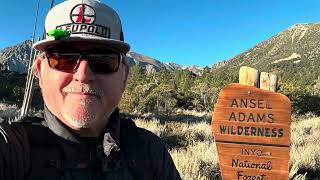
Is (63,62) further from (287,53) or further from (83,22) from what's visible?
(287,53)

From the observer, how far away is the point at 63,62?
6.81 ft

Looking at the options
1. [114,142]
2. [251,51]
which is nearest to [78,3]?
[114,142]

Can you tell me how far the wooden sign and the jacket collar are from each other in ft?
11.1

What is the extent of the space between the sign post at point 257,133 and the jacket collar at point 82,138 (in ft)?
11.2

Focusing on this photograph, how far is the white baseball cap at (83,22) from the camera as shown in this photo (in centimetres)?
201

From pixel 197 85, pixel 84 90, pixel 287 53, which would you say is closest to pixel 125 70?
pixel 84 90

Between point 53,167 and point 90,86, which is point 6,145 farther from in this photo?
point 90,86

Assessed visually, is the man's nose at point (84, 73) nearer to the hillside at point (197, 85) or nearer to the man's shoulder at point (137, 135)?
the man's shoulder at point (137, 135)

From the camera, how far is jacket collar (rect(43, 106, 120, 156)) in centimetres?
199

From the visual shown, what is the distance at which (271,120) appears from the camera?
536 cm

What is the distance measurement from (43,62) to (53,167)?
55cm

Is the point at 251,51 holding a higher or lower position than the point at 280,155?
higher

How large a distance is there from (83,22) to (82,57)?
0.53 feet

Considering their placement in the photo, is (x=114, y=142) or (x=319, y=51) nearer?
(x=114, y=142)
